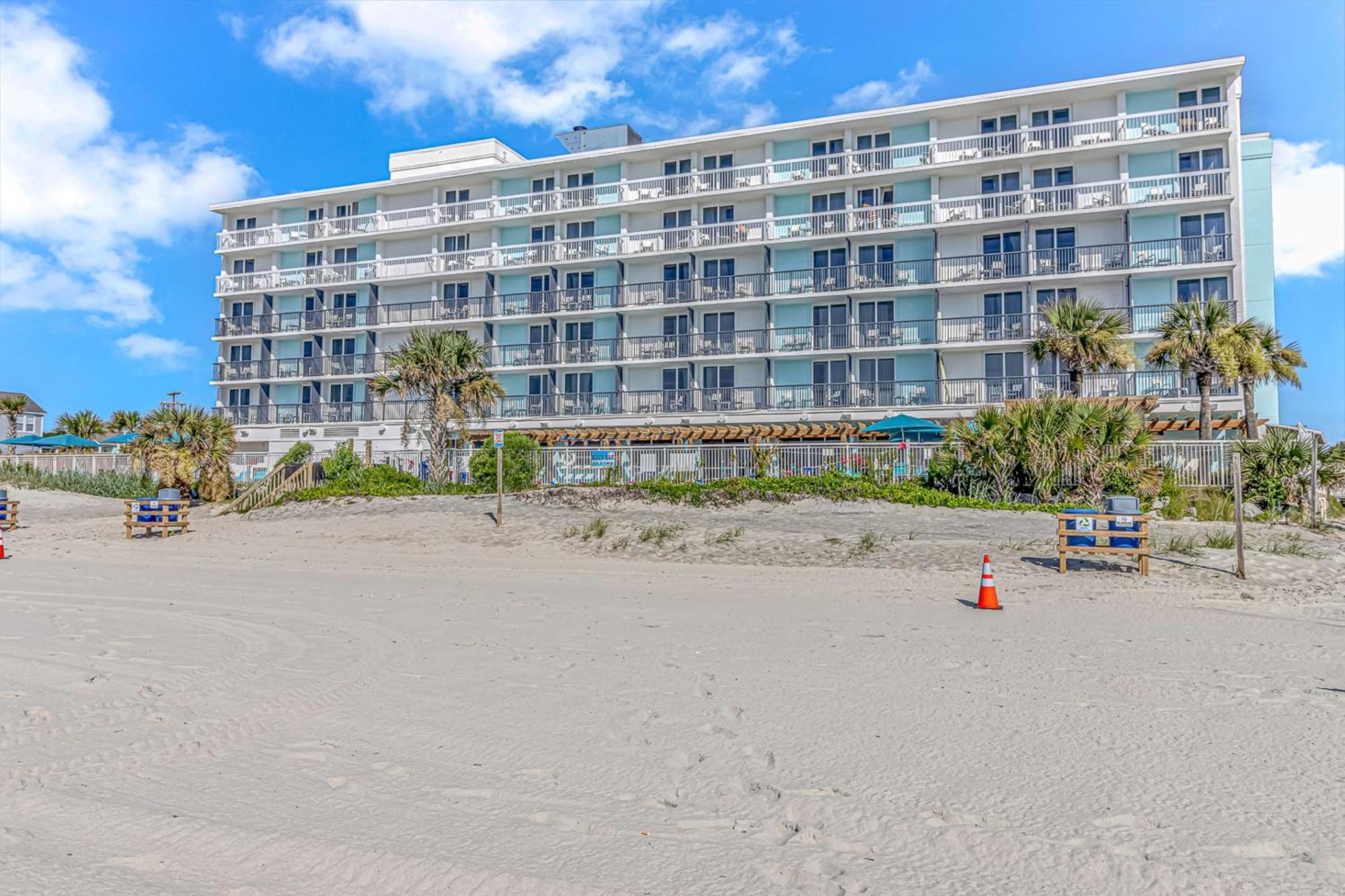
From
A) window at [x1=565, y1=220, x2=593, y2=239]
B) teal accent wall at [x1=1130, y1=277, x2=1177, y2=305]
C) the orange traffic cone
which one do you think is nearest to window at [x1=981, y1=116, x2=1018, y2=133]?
teal accent wall at [x1=1130, y1=277, x2=1177, y2=305]

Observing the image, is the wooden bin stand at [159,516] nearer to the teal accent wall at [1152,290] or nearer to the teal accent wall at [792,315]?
the teal accent wall at [792,315]

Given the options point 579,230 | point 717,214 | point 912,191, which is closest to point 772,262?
point 717,214

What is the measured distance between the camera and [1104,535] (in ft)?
47.5

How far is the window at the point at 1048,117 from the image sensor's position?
121 feet

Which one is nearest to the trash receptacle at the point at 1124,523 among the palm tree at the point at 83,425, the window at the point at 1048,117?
the window at the point at 1048,117

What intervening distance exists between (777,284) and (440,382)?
17.1 metres

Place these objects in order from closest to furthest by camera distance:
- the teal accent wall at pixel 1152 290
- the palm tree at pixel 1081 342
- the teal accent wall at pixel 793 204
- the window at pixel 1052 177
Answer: the palm tree at pixel 1081 342
the teal accent wall at pixel 1152 290
the window at pixel 1052 177
the teal accent wall at pixel 793 204

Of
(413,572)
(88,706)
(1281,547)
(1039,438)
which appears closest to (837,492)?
(1039,438)

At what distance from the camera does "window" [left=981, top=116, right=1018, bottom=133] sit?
37.5m

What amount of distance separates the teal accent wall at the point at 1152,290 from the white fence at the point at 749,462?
14.0 m

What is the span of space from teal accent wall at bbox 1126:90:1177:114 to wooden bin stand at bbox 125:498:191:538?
3592 cm

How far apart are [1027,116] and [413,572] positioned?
1257 inches

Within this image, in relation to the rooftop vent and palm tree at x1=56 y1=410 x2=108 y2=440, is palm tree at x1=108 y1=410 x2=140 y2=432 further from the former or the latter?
the rooftop vent

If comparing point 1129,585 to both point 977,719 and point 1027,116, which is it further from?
point 1027,116
